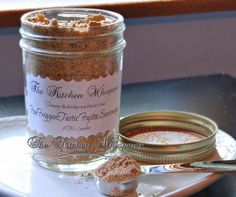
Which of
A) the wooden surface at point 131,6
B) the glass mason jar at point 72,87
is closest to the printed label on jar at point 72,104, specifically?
the glass mason jar at point 72,87

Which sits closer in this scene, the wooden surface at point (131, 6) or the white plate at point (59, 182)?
the white plate at point (59, 182)

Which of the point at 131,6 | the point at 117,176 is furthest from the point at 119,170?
the point at 131,6

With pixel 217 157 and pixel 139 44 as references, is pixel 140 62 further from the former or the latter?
pixel 217 157

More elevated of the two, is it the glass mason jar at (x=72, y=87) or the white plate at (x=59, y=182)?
the glass mason jar at (x=72, y=87)

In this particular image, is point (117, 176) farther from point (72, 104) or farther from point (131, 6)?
point (131, 6)

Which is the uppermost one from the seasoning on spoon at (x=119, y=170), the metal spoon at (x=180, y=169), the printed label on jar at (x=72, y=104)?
the printed label on jar at (x=72, y=104)

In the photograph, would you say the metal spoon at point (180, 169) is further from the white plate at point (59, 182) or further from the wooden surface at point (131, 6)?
the wooden surface at point (131, 6)

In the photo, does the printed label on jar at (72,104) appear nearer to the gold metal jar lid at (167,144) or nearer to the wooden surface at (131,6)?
the gold metal jar lid at (167,144)
